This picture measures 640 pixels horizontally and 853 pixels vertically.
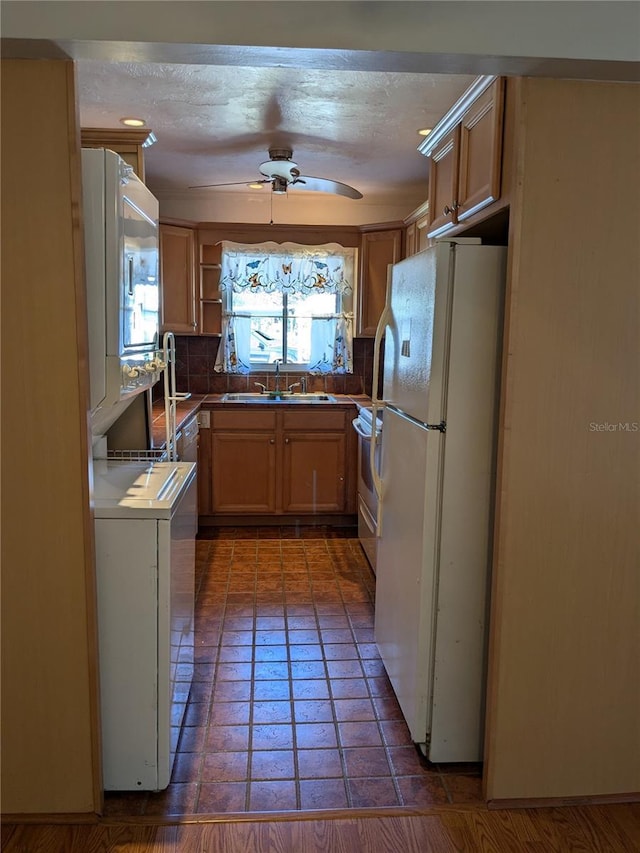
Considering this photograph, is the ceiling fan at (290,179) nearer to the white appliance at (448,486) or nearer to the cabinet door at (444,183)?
the cabinet door at (444,183)

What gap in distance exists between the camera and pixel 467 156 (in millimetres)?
2186

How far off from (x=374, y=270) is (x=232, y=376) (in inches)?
54.4

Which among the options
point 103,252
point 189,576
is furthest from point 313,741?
point 103,252

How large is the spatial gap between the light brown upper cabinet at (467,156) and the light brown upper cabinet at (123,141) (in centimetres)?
120

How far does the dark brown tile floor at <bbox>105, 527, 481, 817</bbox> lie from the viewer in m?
1.98

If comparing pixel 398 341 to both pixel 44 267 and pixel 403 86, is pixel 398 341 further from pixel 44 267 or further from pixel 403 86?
pixel 44 267

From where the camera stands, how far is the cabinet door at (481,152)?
1.83m

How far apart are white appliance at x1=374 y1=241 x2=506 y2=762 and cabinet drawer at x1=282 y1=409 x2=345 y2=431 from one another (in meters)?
2.17

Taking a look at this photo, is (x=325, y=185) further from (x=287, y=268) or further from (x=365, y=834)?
(x=365, y=834)

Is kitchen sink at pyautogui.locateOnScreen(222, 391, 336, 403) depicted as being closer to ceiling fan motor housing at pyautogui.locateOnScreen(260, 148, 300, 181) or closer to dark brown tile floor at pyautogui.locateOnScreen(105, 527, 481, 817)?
dark brown tile floor at pyautogui.locateOnScreen(105, 527, 481, 817)

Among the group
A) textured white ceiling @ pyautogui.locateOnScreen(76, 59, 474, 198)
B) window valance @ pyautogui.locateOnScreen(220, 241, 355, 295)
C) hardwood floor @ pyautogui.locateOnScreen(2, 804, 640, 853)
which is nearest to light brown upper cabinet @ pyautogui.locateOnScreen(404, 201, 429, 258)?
textured white ceiling @ pyautogui.locateOnScreen(76, 59, 474, 198)

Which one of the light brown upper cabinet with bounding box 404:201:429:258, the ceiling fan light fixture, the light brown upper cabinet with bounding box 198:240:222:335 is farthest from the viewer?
the light brown upper cabinet with bounding box 198:240:222:335

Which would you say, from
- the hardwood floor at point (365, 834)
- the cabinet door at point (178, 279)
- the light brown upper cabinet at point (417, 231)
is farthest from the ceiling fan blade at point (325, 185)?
the hardwood floor at point (365, 834)

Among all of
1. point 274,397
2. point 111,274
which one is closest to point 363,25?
point 111,274
